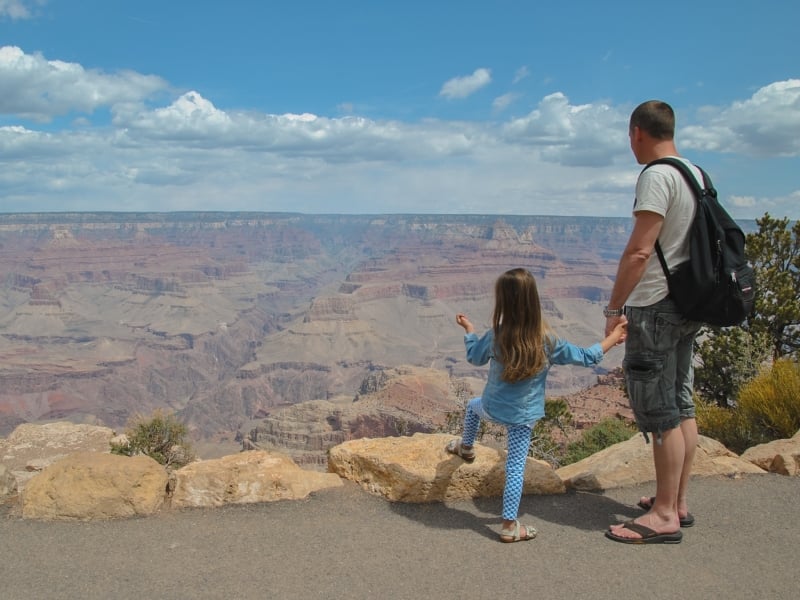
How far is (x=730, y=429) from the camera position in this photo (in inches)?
290

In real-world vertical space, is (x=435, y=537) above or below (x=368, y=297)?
above

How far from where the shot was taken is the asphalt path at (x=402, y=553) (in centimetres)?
348

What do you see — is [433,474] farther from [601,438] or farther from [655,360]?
[601,438]

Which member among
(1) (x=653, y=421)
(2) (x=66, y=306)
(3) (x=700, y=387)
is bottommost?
(2) (x=66, y=306)

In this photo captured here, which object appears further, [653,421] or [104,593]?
[653,421]

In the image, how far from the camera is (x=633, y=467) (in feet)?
17.2

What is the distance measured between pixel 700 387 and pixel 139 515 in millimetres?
10098

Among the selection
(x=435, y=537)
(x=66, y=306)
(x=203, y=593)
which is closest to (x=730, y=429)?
(x=435, y=537)

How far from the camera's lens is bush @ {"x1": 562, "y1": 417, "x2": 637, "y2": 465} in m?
12.1

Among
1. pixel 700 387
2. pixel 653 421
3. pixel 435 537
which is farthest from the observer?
pixel 700 387

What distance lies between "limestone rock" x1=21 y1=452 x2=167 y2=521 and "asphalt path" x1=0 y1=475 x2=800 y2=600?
125 millimetres

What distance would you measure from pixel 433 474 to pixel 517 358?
1407mm

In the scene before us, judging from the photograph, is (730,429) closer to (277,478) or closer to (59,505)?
(277,478)

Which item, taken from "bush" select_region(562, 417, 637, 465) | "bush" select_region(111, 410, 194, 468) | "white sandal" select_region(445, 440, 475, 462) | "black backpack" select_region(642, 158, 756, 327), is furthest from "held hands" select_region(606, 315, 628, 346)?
"bush" select_region(111, 410, 194, 468)
